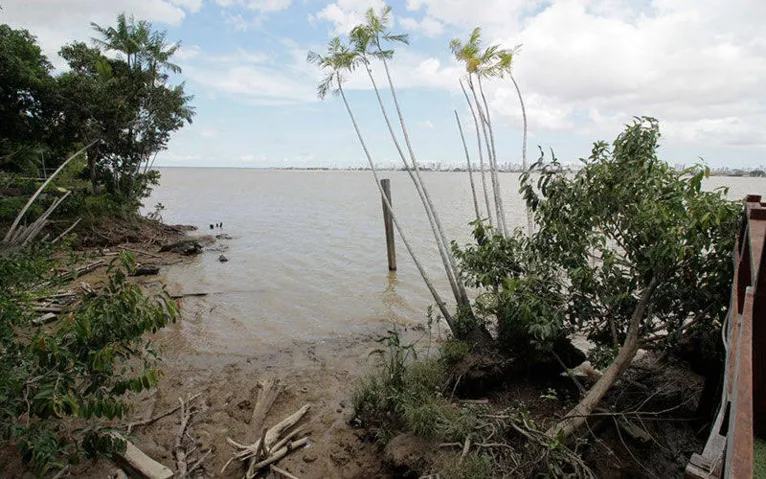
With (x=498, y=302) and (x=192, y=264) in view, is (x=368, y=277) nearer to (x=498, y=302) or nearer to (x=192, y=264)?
(x=192, y=264)

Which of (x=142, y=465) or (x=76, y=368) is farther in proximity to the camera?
(x=142, y=465)

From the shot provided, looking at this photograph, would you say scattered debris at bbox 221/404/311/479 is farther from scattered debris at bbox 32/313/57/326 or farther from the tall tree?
the tall tree

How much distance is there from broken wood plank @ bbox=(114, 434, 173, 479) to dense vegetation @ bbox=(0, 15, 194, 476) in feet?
0.82

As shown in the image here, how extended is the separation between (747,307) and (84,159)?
69.7 feet

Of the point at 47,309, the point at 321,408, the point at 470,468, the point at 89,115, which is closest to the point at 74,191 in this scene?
the point at 89,115

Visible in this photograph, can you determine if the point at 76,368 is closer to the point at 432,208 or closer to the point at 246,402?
the point at 246,402

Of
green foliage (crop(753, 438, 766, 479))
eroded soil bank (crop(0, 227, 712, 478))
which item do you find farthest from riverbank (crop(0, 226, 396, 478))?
green foliage (crop(753, 438, 766, 479))

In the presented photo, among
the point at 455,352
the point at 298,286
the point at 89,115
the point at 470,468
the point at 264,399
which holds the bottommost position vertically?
the point at 298,286

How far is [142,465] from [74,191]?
15410 millimetres

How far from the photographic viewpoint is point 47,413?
300cm

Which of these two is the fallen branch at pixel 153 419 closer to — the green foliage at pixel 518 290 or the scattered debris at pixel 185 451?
the scattered debris at pixel 185 451

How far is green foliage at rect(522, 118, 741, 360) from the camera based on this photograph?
4.25m

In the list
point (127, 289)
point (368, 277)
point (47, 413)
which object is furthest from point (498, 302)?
point (368, 277)

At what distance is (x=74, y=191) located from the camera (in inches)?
624
